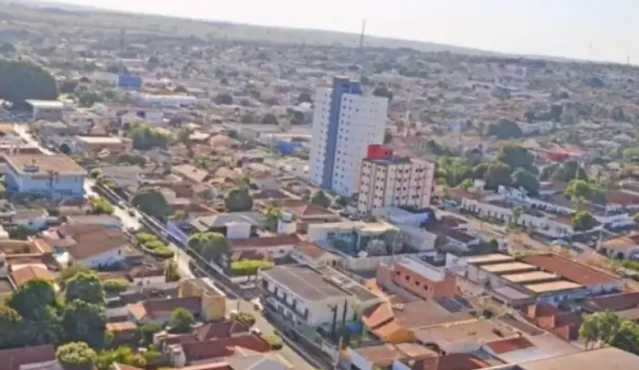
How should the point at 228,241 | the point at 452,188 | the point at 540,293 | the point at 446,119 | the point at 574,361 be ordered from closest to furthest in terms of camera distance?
the point at 574,361, the point at 540,293, the point at 228,241, the point at 452,188, the point at 446,119

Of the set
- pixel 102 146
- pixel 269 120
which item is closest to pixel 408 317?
pixel 102 146

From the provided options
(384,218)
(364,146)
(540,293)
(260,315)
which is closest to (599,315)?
(540,293)

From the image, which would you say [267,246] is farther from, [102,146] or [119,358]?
[102,146]

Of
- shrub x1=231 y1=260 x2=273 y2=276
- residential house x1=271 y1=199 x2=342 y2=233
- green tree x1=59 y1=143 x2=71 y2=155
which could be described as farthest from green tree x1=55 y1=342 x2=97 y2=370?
green tree x1=59 y1=143 x2=71 y2=155

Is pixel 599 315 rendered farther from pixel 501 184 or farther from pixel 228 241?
pixel 501 184

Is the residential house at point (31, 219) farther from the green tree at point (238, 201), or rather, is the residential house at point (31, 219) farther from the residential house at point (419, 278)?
the residential house at point (419, 278)
